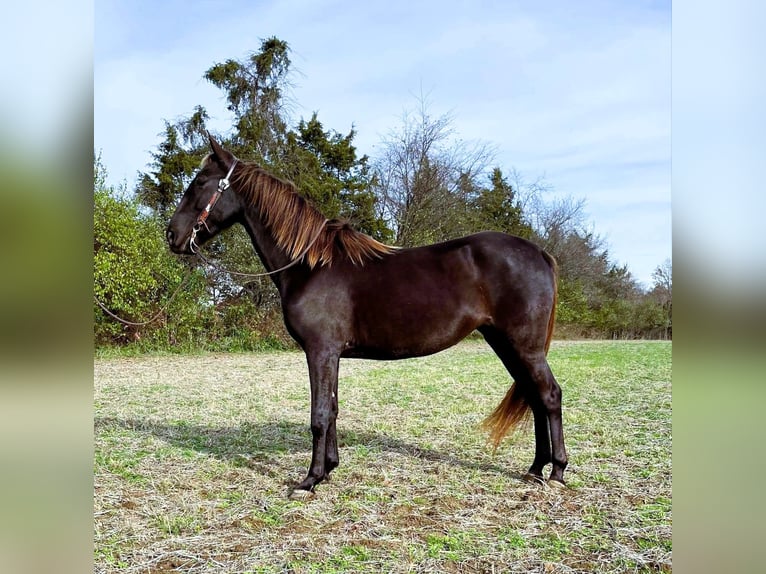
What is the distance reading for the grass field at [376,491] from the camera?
2.80 meters

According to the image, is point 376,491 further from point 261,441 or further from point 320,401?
point 261,441

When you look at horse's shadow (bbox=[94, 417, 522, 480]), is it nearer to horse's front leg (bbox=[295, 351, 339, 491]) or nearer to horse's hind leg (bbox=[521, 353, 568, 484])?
horse's hind leg (bbox=[521, 353, 568, 484])

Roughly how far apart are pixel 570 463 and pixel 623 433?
4.47 feet

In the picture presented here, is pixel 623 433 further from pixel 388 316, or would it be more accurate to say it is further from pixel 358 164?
pixel 358 164

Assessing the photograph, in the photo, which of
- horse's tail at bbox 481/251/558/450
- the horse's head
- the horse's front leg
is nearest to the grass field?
the horse's front leg

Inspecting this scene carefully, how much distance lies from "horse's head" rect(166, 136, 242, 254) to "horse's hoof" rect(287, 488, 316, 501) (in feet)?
6.42

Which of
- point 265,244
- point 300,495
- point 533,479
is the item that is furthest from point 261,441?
point 533,479

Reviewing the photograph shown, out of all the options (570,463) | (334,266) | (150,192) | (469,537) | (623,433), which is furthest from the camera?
(150,192)

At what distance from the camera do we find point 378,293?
12.7ft

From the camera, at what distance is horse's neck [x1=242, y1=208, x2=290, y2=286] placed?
13.3ft

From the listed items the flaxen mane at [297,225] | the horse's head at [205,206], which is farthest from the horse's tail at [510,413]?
the horse's head at [205,206]

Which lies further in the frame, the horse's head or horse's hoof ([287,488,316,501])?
the horse's head

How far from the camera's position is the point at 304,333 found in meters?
3.86
